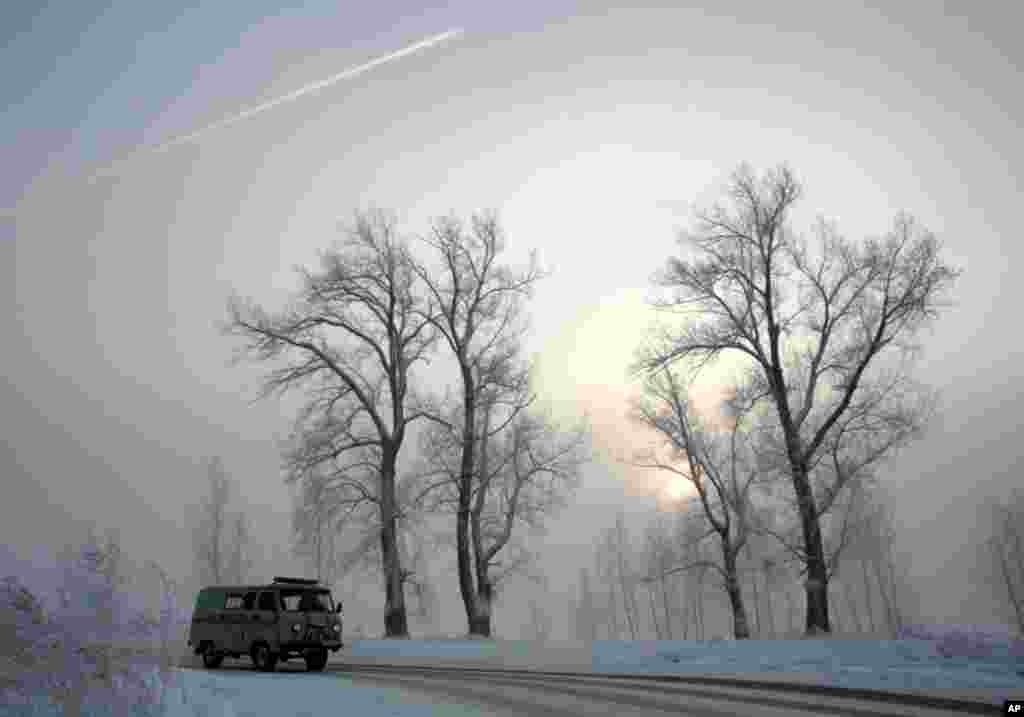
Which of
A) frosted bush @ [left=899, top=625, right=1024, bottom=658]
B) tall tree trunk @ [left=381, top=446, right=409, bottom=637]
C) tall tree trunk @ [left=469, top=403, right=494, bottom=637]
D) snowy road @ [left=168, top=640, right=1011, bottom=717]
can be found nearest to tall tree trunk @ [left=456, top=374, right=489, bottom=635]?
tall tree trunk @ [left=469, top=403, right=494, bottom=637]

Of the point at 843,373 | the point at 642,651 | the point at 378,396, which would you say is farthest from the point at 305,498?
the point at 843,373

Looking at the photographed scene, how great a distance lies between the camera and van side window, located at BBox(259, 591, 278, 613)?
20361 millimetres

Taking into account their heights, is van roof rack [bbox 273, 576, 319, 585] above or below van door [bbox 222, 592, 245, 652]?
above

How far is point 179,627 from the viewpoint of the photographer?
9.84m

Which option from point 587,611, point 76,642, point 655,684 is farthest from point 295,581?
point 587,611

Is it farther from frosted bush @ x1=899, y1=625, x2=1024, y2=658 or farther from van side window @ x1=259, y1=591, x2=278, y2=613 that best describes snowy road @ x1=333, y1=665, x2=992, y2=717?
van side window @ x1=259, y1=591, x2=278, y2=613

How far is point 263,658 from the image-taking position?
66.0ft

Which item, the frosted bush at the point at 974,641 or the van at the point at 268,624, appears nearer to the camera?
the frosted bush at the point at 974,641

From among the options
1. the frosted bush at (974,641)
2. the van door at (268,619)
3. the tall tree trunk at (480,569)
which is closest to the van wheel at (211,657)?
the van door at (268,619)

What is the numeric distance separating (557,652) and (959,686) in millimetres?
11146

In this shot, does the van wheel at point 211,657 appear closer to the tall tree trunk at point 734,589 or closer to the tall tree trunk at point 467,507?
the tall tree trunk at point 467,507

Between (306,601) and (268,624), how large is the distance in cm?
113

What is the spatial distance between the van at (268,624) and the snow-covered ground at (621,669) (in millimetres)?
641

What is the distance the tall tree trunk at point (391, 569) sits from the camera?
93.0 feet
